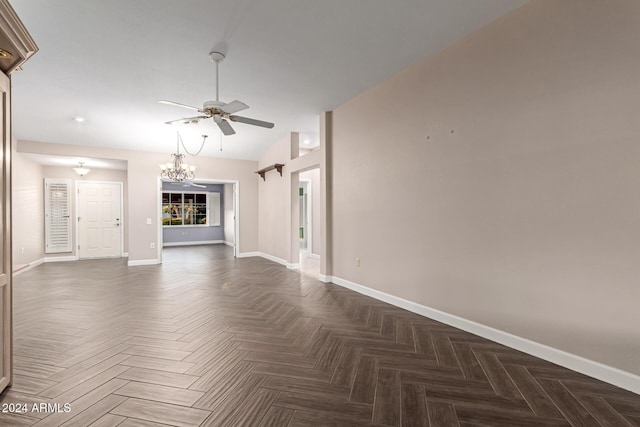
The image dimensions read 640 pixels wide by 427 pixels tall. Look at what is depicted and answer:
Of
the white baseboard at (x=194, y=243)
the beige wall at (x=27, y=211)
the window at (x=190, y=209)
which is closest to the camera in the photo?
the beige wall at (x=27, y=211)

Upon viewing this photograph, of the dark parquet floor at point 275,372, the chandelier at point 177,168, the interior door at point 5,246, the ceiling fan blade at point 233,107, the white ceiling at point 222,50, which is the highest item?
the white ceiling at point 222,50

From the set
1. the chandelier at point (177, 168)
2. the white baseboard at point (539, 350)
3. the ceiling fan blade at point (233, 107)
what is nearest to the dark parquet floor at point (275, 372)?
A: the white baseboard at point (539, 350)

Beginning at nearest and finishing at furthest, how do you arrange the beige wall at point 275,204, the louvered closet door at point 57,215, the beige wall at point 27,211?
1. the beige wall at point 27,211
2. the beige wall at point 275,204
3. the louvered closet door at point 57,215

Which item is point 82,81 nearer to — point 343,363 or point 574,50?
point 343,363

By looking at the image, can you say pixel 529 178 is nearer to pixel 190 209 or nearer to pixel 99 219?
pixel 99 219

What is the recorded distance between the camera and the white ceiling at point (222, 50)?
2602 millimetres

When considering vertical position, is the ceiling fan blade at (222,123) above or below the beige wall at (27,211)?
above

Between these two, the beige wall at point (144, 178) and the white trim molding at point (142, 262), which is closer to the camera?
the beige wall at point (144, 178)

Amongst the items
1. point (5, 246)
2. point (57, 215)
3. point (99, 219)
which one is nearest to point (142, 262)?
point (99, 219)

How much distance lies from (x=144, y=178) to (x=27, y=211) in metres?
2.65

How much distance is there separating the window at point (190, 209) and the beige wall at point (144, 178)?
13.9 feet

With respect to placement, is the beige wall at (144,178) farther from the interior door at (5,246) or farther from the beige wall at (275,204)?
the interior door at (5,246)

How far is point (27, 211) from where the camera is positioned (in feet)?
21.8

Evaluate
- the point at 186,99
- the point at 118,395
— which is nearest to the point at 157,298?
the point at 118,395
